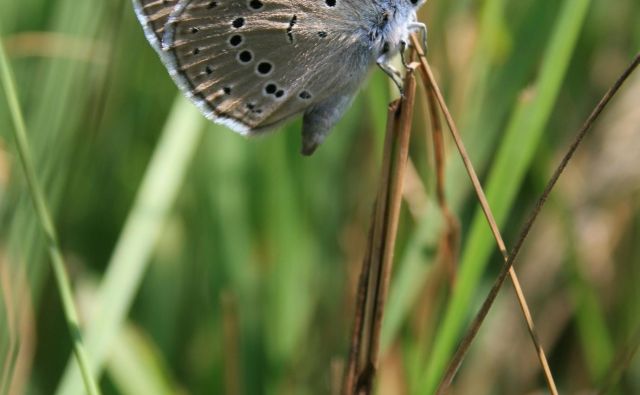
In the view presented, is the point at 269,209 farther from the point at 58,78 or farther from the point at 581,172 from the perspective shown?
the point at 581,172

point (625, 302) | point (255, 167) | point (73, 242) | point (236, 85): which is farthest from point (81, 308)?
point (625, 302)

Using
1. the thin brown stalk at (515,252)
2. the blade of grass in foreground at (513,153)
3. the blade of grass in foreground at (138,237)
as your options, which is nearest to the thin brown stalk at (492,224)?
the thin brown stalk at (515,252)

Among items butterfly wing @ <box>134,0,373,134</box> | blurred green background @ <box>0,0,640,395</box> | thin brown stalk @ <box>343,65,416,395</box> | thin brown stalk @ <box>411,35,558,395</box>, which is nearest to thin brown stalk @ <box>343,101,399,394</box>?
thin brown stalk @ <box>343,65,416,395</box>

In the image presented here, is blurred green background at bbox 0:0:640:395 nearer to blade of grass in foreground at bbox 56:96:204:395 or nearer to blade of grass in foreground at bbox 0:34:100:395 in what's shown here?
blade of grass in foreground at bbox 56:96:204:395

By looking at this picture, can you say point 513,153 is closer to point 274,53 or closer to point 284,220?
point 274,53

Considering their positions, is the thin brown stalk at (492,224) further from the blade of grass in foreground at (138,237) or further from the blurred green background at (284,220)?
the blade of grass in foreground at (138,237)

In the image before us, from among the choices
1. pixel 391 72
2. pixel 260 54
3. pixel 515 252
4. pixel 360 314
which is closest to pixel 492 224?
pixel 515 252

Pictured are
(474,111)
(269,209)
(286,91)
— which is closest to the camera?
(286,91)
